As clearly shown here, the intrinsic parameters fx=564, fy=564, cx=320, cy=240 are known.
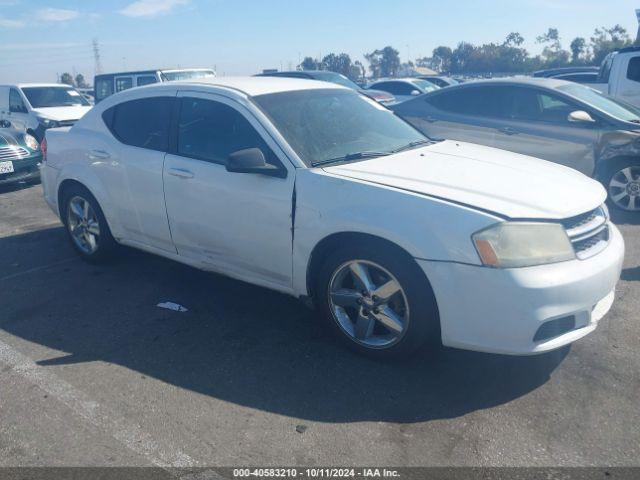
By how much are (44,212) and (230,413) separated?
19.6 ft

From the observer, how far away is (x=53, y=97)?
44.2 feet

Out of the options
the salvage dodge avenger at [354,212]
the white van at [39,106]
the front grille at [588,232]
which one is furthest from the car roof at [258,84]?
the white van at [39,106]

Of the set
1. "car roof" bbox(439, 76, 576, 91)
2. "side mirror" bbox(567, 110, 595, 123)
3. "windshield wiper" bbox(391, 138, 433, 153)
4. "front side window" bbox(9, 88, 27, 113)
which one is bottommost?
"front side window" bbox(9, 88, 27, 113)

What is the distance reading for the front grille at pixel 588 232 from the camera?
3.14 metres

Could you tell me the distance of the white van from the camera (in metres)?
12.5

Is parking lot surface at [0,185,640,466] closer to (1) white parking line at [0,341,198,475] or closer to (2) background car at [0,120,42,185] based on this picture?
(1) white parking line at [0,341,198,475]

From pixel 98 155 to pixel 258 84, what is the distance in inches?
62.1

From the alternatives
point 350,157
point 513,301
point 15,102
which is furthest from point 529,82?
point 15,102

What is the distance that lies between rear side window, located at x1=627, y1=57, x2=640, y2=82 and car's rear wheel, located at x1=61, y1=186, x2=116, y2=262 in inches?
358

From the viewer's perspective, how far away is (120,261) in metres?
5.39

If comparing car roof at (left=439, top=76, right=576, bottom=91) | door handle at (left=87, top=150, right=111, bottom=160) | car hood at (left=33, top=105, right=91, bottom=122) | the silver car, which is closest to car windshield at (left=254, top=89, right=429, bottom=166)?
door handle at (left=87, top=150, right=111, bottom=160)

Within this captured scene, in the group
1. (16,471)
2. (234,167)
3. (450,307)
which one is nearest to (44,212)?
(234,167)

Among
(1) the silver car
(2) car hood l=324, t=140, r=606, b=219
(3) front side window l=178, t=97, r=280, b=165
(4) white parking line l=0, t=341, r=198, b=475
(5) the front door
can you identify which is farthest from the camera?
(1) the silver car

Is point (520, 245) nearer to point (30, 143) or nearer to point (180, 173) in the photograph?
point (180, 173)
